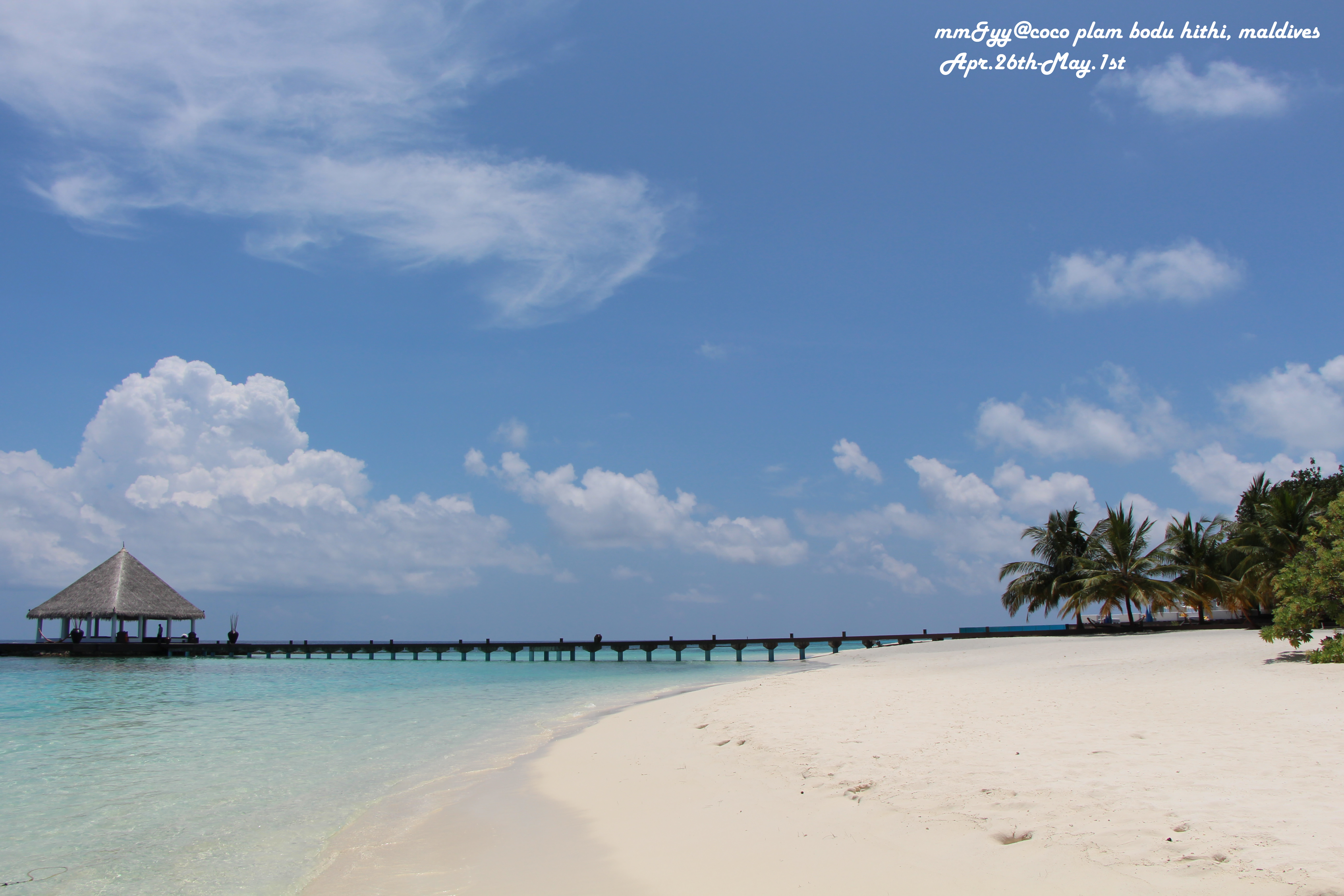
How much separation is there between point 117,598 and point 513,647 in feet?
70.6

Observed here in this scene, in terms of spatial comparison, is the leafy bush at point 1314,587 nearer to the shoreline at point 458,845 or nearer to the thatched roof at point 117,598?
the shoreline at point 458,845

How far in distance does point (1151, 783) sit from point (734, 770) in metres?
3.38

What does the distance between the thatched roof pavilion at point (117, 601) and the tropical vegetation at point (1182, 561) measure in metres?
44.9

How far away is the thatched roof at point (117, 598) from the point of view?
4019 centimetres

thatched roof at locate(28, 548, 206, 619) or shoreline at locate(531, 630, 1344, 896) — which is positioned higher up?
thatched roof at locate(28, 548, 206, 619)

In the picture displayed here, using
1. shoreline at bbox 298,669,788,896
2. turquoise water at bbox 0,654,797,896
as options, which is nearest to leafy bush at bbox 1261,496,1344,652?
turquoise water at bbox 0,654,797,896

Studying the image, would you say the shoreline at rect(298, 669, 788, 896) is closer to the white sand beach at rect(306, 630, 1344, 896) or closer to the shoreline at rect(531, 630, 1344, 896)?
the white sand beach at rect(306, 630, 1344, 896)

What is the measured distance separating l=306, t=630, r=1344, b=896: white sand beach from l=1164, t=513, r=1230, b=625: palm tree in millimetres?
22841

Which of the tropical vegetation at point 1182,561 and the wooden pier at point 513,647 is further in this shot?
the wooden pier at point 513,647

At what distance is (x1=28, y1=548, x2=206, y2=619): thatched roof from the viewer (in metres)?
40.2

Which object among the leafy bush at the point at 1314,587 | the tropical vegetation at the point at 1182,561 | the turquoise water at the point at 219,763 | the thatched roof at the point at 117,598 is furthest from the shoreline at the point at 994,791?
the thatched roof at the point at 117,598

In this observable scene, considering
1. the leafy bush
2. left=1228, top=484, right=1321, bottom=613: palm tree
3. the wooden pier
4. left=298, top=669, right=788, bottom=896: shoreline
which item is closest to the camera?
left=298, top=669, right=788, bottom=896: shoreline

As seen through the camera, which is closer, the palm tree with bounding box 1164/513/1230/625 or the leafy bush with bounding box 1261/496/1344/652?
the leafy bush with bounding box 1261/496/1344/652

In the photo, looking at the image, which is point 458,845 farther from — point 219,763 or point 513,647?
point 513,647
